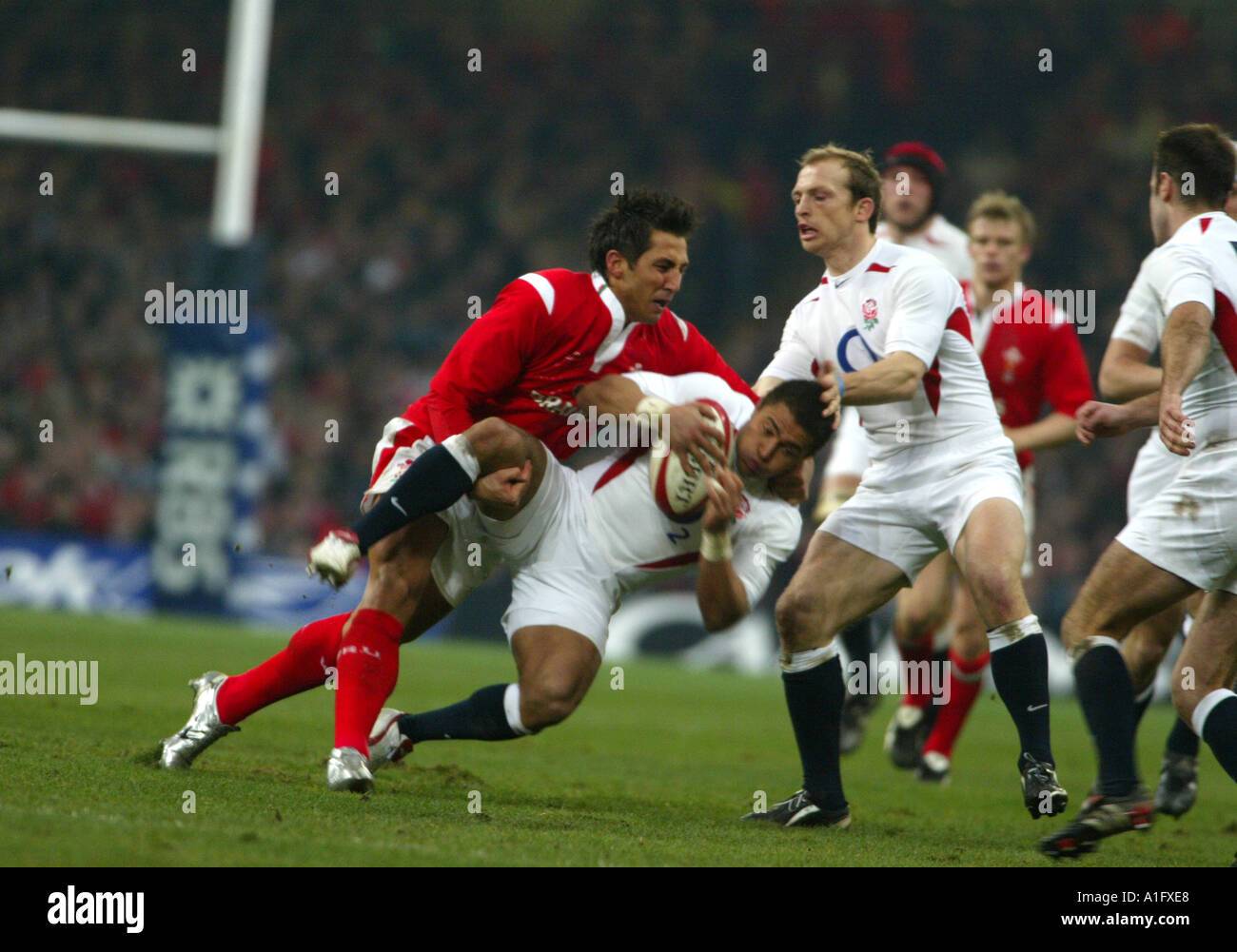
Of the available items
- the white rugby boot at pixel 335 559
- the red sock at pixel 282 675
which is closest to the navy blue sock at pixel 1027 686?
the white rugby boot at pixel 335 559

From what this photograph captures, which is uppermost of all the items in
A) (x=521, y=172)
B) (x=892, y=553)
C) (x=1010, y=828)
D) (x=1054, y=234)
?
(x=521, y=172)

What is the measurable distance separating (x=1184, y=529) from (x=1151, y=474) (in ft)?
3.93

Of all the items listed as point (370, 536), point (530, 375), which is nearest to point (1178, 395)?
point (530, 375)

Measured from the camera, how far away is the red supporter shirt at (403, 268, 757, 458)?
16.2 ft

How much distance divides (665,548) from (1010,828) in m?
1.65

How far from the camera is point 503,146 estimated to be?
19.4 metres

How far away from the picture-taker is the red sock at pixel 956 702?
7012 millimetres

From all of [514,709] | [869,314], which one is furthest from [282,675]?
[869,314]

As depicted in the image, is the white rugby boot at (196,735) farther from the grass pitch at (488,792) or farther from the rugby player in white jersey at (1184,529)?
the rugby player in white jersey at (1184,529)

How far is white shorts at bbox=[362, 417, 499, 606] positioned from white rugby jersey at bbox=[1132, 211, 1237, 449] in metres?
2.25

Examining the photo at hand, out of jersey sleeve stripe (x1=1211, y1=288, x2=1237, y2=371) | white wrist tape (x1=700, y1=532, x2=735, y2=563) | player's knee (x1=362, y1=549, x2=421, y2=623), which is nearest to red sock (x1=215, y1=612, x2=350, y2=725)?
player's knee (x1=362, y1=549, x2=421, y2=623)

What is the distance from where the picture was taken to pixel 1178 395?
14.3ft

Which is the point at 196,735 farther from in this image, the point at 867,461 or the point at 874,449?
the point at 867,461
